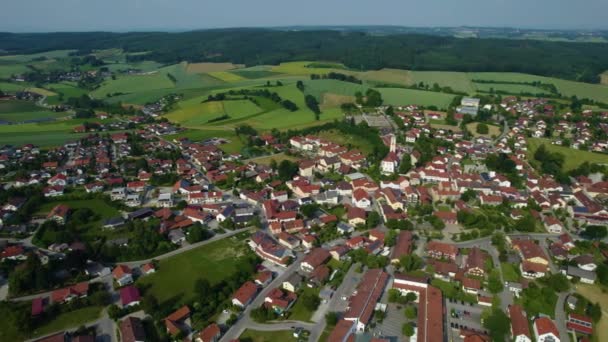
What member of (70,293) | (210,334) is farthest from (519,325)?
(70,293)

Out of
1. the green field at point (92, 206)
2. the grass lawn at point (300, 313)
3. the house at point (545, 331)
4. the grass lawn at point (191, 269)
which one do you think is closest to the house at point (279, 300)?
the grass lawn at point (300, 313)

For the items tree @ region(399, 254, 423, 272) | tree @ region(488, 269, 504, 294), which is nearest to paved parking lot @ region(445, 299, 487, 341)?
tree @ region(488, 269, 504, 294)

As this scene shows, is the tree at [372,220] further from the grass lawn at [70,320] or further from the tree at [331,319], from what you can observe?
the grass lawn at [70,320]

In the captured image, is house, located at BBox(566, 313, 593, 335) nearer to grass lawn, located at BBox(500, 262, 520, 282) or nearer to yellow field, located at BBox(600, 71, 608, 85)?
grass lawn, located at BBox(500, 262, 520, 282)

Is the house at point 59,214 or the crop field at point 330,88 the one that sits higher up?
the crop field at point 330,88

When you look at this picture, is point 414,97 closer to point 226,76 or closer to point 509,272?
point 226,76

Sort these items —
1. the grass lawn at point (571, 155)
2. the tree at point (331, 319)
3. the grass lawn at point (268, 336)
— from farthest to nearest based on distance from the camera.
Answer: the grass lawn at point (571, 155) < the tree at point (331, 319) < the grass lawn at point (268, 336)

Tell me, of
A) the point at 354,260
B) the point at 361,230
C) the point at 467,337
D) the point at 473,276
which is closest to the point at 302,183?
the point at 361,230
